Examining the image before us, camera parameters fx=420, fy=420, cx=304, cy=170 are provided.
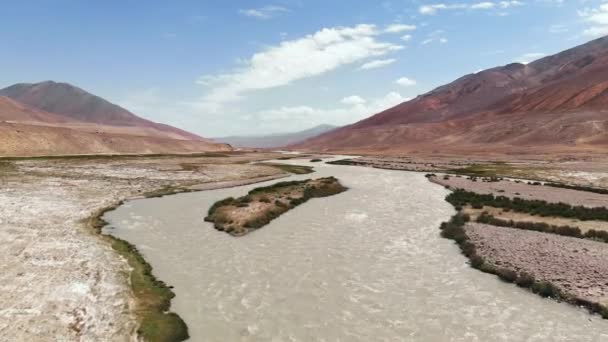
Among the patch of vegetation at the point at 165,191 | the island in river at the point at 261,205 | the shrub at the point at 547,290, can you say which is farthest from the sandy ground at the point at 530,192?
the patch of vegetation at the point at 165,191

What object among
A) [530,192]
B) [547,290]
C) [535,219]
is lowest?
[547,290]

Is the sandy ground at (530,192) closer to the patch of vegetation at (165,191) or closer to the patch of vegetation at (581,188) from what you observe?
the patch of vegetation at (581,188)

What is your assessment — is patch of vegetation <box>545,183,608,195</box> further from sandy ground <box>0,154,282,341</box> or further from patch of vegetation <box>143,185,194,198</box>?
sandy ground <box>0,154,282,341</box>

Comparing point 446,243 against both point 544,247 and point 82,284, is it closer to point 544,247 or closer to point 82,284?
point 544,247

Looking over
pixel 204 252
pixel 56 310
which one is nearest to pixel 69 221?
pixel 204 252

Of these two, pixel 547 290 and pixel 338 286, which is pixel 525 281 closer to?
pixel 547 290

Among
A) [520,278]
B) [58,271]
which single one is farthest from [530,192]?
[58,271]
